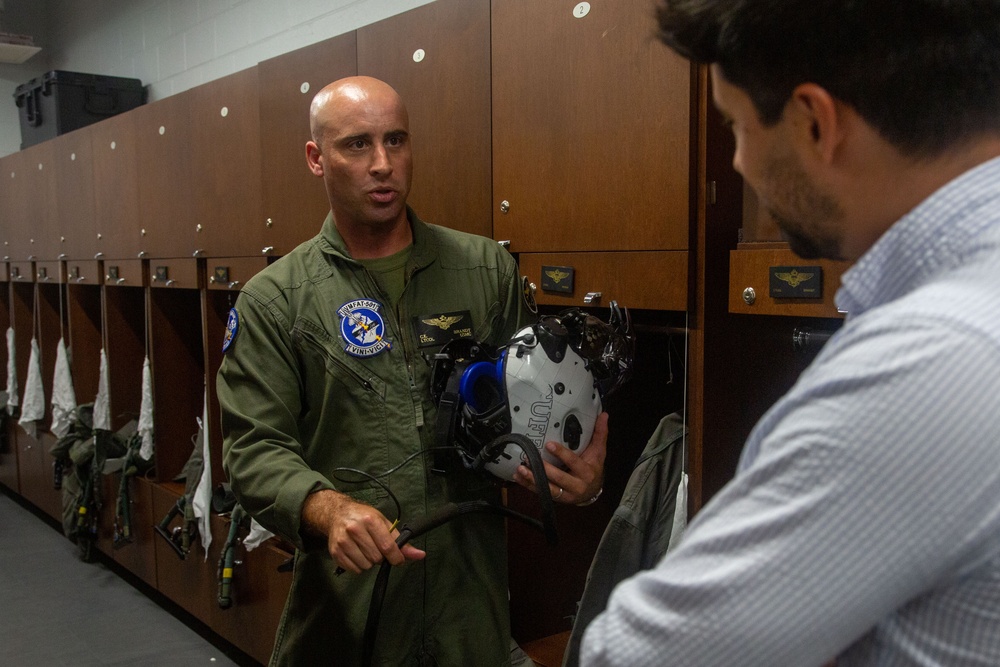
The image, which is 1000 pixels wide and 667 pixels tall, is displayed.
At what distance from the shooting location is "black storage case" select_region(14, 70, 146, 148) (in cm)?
487

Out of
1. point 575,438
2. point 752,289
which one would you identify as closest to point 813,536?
point 575,438

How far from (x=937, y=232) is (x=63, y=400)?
468 cm

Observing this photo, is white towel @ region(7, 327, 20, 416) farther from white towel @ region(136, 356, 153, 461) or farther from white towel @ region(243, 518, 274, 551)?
white towel @ region(243, 518, 274, 551)

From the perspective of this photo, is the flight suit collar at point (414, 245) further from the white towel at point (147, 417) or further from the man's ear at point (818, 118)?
the white towel at point (147, 417)

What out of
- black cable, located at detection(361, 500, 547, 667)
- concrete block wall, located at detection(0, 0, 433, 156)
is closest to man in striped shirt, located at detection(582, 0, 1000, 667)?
black cable, located at detection(361, 500, 547, 667)

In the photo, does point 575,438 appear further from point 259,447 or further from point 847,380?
point 847,380

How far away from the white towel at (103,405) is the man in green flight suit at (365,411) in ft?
9.05

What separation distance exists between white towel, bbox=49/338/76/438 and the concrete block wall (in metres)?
1.59

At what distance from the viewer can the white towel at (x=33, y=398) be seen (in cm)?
494

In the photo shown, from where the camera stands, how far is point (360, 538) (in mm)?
1458

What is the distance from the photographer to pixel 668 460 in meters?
1.87

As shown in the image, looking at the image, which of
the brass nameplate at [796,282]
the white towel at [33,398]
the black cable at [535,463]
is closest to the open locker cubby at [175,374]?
the white towel at [33,398]

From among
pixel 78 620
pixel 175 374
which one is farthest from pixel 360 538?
pixel 78 620

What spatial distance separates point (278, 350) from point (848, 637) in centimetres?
135
